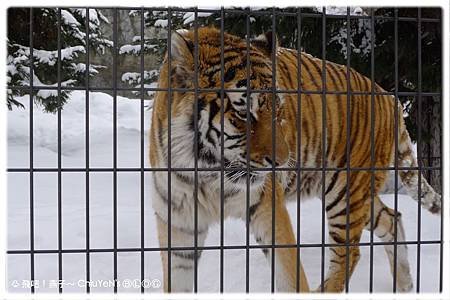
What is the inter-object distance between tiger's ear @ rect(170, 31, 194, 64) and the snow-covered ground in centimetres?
156

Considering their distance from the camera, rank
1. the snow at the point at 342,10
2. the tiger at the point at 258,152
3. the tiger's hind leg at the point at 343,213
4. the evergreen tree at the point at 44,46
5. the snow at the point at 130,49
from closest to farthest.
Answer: the tiger at the point at 258,152
the tiger's hind leg at the point at 343,213
the snow at the point at 342,10
the evergreen tree at the point at 44,46
the snow at the point at 130,49

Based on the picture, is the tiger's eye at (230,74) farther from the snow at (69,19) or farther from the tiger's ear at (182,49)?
the snow at (69,19)

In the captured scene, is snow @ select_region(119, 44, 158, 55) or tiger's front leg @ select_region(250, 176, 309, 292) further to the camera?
snow @ select_region(119, 44, 158, 55)

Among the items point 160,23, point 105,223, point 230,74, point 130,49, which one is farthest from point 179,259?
point 130,49

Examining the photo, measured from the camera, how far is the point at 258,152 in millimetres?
2973

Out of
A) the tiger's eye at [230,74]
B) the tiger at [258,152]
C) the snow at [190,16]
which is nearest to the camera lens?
the tiger at [258,152]

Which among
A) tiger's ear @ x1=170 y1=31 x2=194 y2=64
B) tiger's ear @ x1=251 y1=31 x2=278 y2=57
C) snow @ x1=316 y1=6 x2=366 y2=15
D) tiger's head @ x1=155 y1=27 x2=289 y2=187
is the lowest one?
tiger's head @ x1=155 y1=27 x2=289 y2=187

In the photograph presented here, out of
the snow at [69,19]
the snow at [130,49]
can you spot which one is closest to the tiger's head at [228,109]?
the snow at [69,19]

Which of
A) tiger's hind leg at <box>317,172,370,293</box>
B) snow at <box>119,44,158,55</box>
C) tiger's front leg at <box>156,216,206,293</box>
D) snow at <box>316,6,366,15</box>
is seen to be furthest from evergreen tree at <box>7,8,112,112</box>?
tiger's hind leg at <box>317,172,370,293</box>

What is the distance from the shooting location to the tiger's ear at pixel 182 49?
2.87 metres

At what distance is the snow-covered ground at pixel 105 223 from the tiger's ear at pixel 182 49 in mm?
1560

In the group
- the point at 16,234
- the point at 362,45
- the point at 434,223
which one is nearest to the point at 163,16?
the point at 362,45

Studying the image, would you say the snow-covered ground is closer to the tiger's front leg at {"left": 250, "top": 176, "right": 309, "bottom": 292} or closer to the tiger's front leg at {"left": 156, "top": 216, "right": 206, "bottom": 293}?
the tiger's front leg at {"left": 156, "top": 216, "right": 206, "bottom": 293}

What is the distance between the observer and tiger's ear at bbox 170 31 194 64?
2867mm
